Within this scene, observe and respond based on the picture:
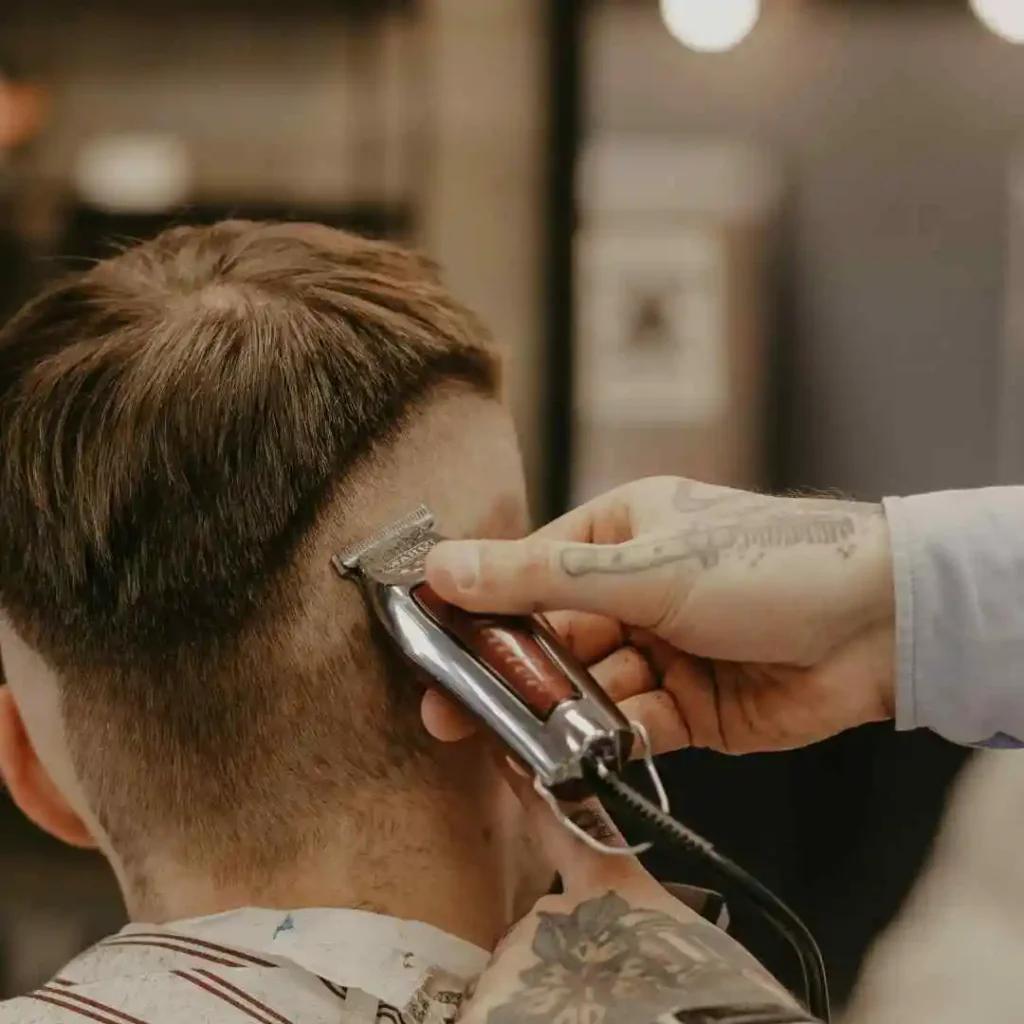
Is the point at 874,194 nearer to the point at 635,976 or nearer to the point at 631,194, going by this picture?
the point at 631,194

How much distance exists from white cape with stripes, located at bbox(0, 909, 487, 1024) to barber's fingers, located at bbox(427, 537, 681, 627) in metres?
0.21

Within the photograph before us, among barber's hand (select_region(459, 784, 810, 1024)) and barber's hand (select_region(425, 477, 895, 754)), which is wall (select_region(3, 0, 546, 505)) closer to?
barber's hand (select_region(425, 477, 895, 754))

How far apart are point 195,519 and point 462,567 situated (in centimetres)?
18

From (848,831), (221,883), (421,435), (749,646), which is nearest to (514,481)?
(421,435)

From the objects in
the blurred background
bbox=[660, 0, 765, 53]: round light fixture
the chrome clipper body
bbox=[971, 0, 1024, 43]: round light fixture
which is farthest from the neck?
bbox=[971, 0, 1024, 43]: round light fixture

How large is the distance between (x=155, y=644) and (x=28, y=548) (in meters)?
0.12

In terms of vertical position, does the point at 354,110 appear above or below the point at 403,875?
above

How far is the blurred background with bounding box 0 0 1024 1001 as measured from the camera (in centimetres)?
230

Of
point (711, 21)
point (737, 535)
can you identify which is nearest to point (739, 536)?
point (737, 535)

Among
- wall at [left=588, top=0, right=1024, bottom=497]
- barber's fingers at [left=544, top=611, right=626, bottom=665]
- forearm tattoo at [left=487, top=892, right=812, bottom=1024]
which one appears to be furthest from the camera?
wall at [left=588, top=0, right=1024, bottom=497]

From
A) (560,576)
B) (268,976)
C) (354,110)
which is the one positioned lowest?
(268,976)

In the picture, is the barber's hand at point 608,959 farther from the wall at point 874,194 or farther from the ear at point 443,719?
the wall at point 874,194

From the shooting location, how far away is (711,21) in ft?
7.72

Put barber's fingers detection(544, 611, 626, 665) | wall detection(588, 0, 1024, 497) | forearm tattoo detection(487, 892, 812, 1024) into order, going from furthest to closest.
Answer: wall detection(588, 0, 1024, 497) → barber's fingers detection(544, 611, 626, 665) → forearm tattoo detection(487, 892, 812, 1024)
